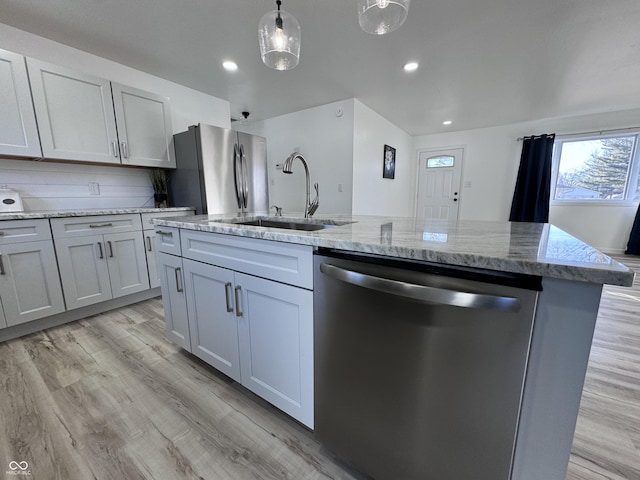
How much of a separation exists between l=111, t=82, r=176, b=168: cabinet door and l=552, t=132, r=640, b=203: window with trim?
6.20 m

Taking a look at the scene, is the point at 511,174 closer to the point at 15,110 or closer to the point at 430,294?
the point at 430,294

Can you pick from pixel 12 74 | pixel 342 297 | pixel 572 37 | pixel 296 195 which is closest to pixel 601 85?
pixel 572 37

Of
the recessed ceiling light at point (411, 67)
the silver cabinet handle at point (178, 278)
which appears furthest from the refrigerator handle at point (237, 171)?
the recessed ceiling light at point (411, 67)

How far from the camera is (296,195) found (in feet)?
14.3

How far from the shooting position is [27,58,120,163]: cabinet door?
2.03 m

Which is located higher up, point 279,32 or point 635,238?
point 279,32

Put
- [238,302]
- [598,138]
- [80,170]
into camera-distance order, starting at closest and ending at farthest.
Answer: [238,302], [80,170], [598,138]

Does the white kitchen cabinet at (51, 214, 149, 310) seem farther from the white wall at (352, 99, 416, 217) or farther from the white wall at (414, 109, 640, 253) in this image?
the white wall at (414, 109, 640, 253)

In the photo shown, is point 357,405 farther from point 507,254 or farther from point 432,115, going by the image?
point 432,115

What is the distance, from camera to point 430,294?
66 cm

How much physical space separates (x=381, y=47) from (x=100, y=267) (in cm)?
321

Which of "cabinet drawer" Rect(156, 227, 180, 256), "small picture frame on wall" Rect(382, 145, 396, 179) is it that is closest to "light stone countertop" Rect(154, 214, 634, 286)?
"cabinet drawer" Rect(156, 227, 180, 256)

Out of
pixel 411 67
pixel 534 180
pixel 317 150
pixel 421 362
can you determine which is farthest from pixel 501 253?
pixel 534 180

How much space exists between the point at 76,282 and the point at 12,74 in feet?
5.29
